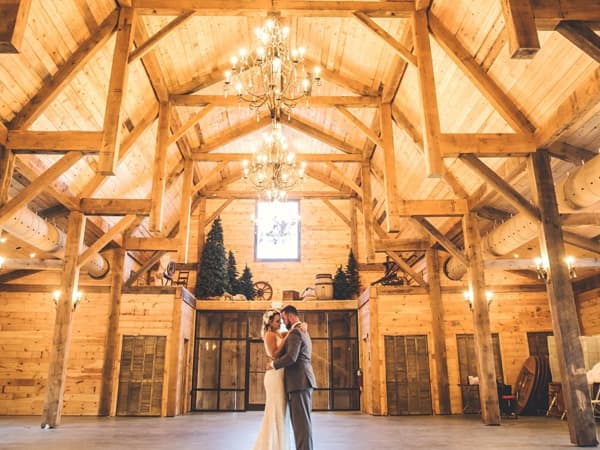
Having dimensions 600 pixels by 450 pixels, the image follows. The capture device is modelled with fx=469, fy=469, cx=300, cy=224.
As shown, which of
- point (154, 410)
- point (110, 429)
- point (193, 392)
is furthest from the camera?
point (193, 392)

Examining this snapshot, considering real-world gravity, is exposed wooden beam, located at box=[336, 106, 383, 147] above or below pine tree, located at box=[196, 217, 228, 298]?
above

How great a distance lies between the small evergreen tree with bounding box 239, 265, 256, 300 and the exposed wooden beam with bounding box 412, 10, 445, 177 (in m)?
7.87

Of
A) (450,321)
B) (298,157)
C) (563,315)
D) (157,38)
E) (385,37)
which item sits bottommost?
(563,315)

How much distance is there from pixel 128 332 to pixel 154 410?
1881 millimetres

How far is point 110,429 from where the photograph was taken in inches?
299

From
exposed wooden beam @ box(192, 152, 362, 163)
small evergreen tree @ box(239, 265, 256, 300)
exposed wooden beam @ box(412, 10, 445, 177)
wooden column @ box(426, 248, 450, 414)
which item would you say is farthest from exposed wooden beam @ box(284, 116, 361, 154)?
exposed wooden beam @ box(412, 10, 445, 177)

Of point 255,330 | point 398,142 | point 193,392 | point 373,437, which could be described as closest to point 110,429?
point 373,437

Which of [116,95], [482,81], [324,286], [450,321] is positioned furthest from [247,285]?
[482,81]

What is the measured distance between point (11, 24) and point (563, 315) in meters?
→ 6.86

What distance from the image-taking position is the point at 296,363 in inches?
176

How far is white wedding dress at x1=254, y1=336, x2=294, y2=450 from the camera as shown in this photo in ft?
15.2

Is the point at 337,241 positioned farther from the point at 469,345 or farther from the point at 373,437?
the point at 373,437

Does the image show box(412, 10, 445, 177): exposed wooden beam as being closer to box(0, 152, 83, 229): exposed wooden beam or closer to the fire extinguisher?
box(0, 152, 83, 229): exposed wooden beam

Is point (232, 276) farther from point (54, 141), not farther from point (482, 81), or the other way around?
point (482, 81)
